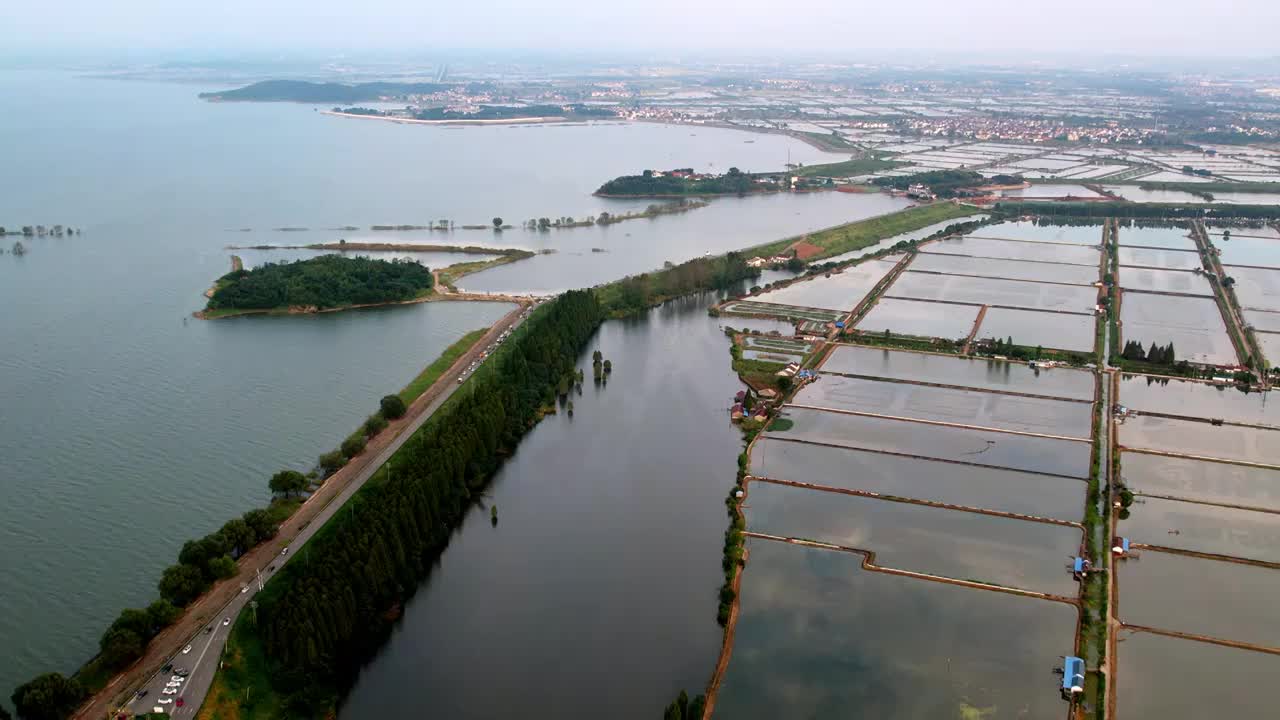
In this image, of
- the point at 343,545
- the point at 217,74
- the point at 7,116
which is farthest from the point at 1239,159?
the point at 217,74

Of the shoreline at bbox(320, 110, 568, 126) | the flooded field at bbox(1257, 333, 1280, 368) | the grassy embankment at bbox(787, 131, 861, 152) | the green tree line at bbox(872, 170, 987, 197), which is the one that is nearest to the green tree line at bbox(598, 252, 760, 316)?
the flooded field at bbox(1257, 333, 1280, 368)

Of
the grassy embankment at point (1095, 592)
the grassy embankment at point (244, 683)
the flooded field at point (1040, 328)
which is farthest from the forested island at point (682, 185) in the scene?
the grassy embankment at point (244, 683)

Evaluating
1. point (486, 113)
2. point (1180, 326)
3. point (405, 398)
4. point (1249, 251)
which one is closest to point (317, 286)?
point (405, 398)

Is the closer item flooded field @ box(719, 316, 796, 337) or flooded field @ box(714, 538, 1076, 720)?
flooded field @ box(714, 538, 1076, 720)

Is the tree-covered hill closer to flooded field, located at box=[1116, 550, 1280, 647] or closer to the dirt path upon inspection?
the dirt path

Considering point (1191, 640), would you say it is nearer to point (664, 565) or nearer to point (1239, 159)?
point (664, 565)

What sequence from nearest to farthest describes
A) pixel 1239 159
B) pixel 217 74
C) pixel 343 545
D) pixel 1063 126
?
1. pixel 343 545
2. pixel 1239 159
3. pixel 1063 126
4. pixel 217 74
